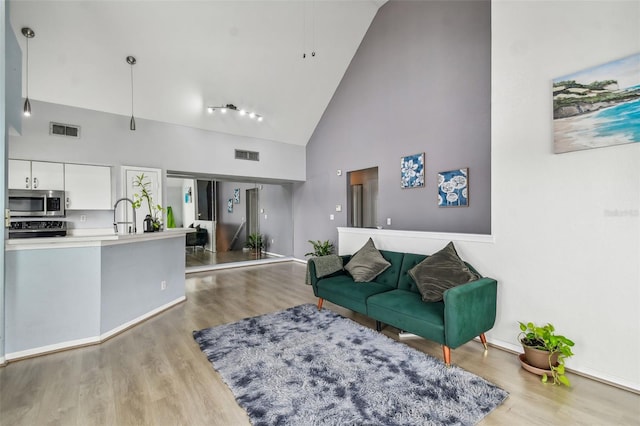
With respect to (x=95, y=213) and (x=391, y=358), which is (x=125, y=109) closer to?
(x=95, y=213)

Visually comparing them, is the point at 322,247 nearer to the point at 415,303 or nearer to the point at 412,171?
the point at 412,171

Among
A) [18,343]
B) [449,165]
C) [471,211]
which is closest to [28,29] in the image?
[18,343]

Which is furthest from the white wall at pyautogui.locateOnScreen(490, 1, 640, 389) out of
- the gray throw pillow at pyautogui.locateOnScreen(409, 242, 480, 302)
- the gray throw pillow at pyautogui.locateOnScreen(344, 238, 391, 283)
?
the gray throw pillow at pyautogui.locateOnScreen(344, 238, 391, 283)

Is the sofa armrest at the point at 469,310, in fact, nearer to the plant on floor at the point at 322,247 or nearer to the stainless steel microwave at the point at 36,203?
the plant on floor at the point at 322,247

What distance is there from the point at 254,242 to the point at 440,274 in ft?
18.9

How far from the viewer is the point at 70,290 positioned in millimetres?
2754

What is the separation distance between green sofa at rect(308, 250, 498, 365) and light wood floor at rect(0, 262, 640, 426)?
1.19ft

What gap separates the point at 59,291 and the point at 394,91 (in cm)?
554

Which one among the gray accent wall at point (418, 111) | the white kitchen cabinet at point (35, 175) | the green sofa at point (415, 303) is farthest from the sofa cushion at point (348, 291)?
the white kitchen cabinet at point (35, 175)

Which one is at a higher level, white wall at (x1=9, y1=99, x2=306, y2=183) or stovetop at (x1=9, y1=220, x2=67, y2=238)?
white wall at (x1=9, y1=99, x2=306, y2=183)

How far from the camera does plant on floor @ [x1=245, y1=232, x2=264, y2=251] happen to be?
302 inches

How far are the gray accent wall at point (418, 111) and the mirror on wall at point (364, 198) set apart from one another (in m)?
0.37

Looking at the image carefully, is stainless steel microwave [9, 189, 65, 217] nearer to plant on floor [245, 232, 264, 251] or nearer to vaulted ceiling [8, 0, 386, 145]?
vaulted ceiling [8, 0, 386, 145]

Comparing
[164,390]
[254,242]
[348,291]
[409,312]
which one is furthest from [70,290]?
[254,242]
